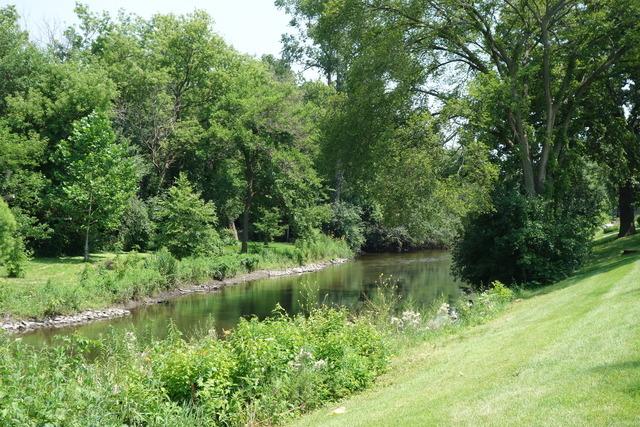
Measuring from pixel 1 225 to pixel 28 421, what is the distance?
19.7 meters

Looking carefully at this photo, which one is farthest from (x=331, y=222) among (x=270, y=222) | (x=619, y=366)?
(x=619, y=366)

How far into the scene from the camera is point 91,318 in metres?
23.8

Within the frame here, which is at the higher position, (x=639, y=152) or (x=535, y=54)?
(x=535, y=54)

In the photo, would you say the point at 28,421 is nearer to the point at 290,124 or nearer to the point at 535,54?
the point at 535,54

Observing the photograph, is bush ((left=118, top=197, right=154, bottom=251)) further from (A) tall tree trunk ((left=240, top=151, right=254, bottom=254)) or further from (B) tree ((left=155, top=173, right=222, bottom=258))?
(A) tall tree trunk ((left=240, top=151, right=254, bottom=254))

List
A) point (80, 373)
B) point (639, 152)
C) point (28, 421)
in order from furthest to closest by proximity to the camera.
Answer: point (639, 152)
point (80, 373)
point (28, 421)

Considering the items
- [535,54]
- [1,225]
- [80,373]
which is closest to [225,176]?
[1,225]

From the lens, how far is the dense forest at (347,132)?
2273cm

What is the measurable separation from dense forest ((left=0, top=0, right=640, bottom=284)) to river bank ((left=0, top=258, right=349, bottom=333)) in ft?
11.0

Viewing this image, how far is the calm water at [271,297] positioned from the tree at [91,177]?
7.92 metres

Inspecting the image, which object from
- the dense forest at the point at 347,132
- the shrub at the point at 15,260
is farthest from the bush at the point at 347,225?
the shrub at the point at 15,260

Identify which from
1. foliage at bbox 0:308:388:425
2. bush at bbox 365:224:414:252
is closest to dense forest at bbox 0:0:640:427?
foliage at bbox 0:308:388:425

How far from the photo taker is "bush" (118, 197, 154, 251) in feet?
124

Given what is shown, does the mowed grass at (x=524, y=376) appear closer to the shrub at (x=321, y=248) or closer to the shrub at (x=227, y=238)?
the shrub at (x=321, y=248)
